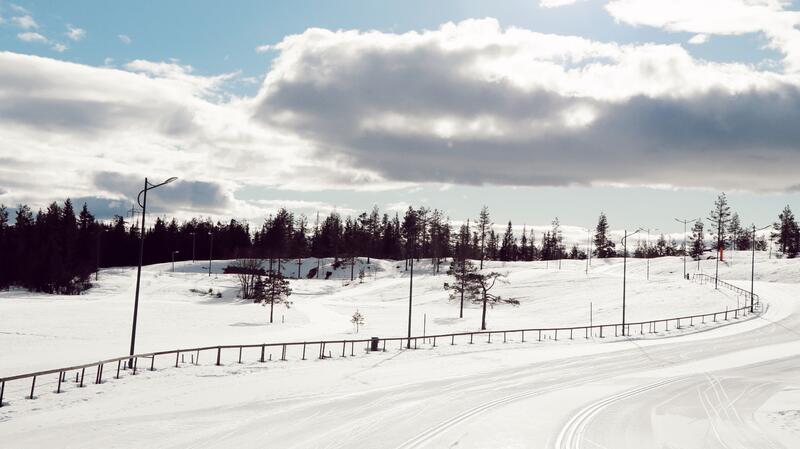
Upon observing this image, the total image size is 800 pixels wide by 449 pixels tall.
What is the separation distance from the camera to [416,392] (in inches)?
946

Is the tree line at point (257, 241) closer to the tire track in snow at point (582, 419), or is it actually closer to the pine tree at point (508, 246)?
the pine tree at point (508, 246)

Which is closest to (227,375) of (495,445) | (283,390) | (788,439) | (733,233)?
(283,390)

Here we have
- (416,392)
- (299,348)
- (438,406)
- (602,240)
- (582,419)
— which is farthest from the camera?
(602,240)

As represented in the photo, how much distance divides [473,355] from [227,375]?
16409mm

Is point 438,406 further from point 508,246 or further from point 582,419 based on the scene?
point 508,246

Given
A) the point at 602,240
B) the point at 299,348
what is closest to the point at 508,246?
the point at 602,240

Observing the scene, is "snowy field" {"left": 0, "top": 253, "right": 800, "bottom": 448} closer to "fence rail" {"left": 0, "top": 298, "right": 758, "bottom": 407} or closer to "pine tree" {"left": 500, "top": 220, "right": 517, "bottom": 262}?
"fence rail" {"left": 0, "top": 298, "right": 758, "bottom": 407}

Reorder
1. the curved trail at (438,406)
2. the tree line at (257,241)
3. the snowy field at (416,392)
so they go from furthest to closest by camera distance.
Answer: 1. the tree line at (257,241)
2. the snowy field at (416,392)
3. the curved trail at (438,406)

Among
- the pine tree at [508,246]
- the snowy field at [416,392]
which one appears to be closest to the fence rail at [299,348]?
the snowy field at [416,392]

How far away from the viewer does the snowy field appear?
17234 mm

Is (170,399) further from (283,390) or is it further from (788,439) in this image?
(788,439)

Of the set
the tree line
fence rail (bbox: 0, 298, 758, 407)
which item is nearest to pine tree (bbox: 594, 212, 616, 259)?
the tree line

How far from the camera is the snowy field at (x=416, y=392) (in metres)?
17.2

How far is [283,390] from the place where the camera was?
2378cm
